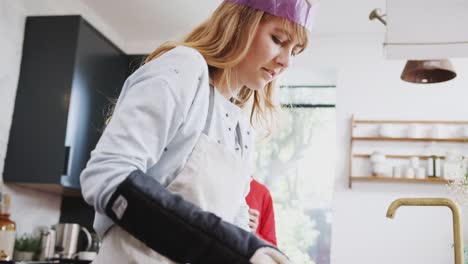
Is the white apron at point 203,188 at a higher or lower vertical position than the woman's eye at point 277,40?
lower

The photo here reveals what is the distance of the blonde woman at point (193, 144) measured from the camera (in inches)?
26.1

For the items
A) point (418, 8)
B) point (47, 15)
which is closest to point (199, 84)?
point (418, 8)

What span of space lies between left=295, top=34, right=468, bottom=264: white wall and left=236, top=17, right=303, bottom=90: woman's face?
3.06m

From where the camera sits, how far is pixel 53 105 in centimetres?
350

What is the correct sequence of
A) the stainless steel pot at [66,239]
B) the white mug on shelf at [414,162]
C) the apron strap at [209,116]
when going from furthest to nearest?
1. the white mug on shelf at [414,162]
2. the stainless steel pot at [66,239]
3. the apron strap at [209,116]

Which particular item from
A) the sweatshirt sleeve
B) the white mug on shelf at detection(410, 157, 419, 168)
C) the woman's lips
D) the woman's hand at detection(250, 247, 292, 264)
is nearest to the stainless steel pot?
the white mug on shelf at detection(410, 157, 419, 168)

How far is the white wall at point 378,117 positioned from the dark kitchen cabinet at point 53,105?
5.36ft

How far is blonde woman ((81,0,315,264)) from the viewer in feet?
2.18

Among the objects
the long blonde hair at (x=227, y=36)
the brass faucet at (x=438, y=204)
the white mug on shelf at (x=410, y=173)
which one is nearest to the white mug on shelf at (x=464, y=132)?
the white mug on shelf at (x=410, y=173)

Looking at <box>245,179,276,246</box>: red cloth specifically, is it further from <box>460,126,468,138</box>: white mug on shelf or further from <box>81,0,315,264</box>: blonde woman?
<box>460,126,468,138</box>: white mug on shelf

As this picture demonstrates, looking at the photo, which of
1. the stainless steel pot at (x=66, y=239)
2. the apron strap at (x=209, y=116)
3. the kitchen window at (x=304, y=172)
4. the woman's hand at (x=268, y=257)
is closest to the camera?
the woman's hand at (x=268, y=257)

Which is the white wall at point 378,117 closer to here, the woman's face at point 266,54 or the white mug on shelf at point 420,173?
the white mug on shelf at point 420,173

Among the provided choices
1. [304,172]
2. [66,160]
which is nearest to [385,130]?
[304,172]

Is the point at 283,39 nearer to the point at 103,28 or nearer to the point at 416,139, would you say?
the point at 416,139
